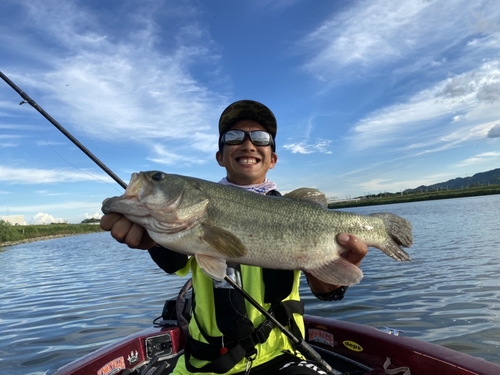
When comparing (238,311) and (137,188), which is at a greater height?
(137,188)

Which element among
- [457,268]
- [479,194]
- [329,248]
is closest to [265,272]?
[329,248]

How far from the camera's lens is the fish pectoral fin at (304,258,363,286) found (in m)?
3.22

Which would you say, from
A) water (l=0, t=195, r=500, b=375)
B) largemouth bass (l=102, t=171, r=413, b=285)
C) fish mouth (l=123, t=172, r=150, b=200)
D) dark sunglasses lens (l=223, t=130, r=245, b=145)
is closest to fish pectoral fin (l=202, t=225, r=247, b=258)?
largemouth bass (l=102, t=171, r=413, b=285)

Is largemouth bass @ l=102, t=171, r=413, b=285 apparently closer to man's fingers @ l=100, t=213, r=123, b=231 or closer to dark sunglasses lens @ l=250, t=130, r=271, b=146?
man's fingers @ l=100, t=213, r=123, b=231

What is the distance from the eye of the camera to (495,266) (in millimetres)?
13016

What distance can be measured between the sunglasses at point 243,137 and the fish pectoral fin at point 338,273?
171 centimetres

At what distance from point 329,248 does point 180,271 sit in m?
1.53

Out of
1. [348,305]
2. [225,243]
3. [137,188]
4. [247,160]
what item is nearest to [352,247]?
[225,243]

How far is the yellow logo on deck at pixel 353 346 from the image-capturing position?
191 inches

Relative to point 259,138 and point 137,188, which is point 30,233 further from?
point 137,188

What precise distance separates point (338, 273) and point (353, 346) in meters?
2.27

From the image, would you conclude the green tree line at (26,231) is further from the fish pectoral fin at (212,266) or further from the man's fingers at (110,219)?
the fish pectoral fin at (212,266)

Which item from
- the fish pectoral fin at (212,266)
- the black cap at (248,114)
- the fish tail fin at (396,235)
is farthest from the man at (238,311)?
the black cap at (248,114)

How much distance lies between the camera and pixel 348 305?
9.71m
